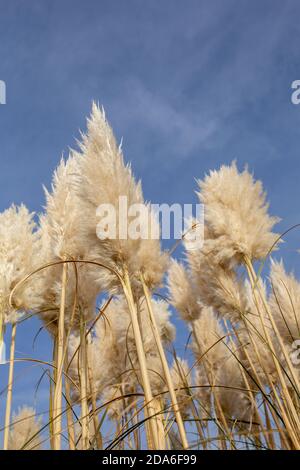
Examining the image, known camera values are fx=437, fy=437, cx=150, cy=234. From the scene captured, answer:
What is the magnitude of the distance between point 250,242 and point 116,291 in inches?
49.2

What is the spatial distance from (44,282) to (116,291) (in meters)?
0.69

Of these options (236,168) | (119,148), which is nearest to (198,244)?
(236,168)

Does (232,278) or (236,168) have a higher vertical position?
(236,168)

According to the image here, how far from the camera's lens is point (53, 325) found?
9.34 feet

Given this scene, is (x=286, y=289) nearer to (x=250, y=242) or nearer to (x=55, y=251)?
(x=250, y=242)

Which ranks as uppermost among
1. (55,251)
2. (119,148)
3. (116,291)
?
(119,148)
